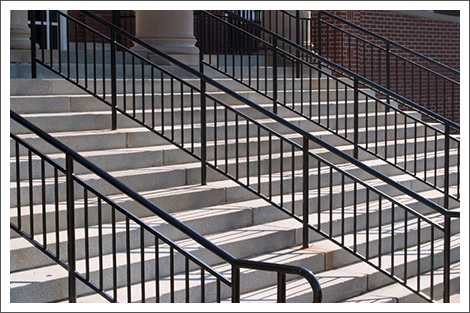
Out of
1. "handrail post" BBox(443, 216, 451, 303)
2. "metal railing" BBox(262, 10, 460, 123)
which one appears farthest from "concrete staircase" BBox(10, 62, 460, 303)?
"metal railing" BBox(262, 10, 460, 123)

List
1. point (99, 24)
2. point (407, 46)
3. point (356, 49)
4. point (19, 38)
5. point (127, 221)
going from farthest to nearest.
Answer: point (407, 46) → point (99, 24) → point (356, 49) → point (19, 38) → point (127, 221)

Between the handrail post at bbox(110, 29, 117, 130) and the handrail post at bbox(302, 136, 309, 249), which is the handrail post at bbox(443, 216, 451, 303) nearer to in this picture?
the handrail post at bbox(302, 136, 309, 249)

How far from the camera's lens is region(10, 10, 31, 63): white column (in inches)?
336

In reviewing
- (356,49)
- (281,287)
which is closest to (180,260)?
(281,287)

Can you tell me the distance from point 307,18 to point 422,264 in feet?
18.4

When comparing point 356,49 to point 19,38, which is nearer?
point 19,38

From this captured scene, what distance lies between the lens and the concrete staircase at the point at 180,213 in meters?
5.77

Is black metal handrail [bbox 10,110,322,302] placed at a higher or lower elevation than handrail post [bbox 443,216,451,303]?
higher

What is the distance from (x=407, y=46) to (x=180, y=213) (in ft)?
34.0

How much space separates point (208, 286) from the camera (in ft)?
18.6

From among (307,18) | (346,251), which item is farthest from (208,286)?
(307,18)

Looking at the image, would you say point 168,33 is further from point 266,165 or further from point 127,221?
point 127,221

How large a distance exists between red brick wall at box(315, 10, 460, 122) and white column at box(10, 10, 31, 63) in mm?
6475

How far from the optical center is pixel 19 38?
342 inches
